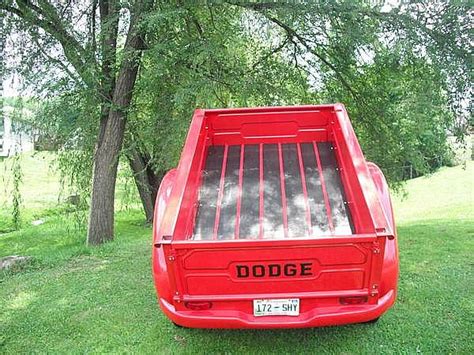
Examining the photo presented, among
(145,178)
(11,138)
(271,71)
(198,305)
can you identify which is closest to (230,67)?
(271,71)

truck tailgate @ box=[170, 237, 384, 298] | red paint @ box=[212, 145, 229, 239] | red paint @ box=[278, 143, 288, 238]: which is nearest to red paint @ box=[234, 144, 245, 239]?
red paint @ box=[212, 145, 229, 239]

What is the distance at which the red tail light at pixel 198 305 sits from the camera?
3.51m

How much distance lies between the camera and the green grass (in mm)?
4051

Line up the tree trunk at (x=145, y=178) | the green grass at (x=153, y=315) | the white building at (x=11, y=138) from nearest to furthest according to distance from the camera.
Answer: the green grass at (x=153, y=315)
the white building at (x=11, y=138)
the tree trunk at (x=145, y=178)

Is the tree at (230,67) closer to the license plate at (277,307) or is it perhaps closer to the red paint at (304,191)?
the red paint at (304,191)

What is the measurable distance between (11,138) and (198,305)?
695cm

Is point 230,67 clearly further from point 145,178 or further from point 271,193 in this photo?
point 145,178

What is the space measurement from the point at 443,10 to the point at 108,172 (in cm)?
558

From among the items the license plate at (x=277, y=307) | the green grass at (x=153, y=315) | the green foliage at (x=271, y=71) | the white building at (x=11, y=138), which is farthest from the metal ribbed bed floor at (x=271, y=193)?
the white building at (x=11, y=138)

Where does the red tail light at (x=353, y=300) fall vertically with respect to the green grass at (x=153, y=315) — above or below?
above

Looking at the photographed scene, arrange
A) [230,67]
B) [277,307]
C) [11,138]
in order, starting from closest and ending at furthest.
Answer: [277,307] → [230,67] → [11,138]

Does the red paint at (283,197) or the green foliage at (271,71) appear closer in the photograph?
the red paint at (283,197)

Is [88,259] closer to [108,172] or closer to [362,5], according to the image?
[108,172]

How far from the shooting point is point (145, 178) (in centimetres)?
1227
